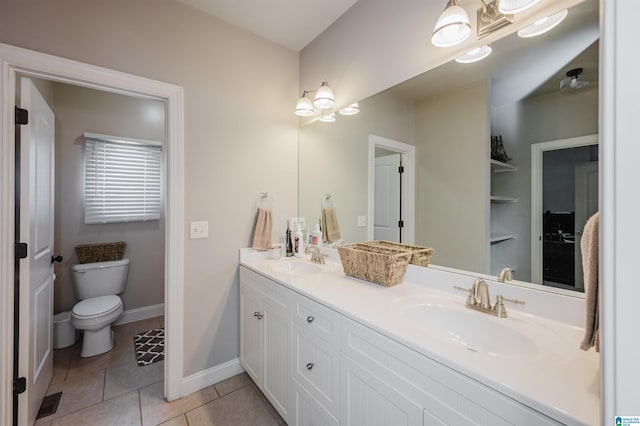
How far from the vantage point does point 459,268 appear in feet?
Answer: 4.29

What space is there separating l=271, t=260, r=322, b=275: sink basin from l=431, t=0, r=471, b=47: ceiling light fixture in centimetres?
142

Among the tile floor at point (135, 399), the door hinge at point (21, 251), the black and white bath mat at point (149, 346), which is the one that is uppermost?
the door hinge at point (21, 251)

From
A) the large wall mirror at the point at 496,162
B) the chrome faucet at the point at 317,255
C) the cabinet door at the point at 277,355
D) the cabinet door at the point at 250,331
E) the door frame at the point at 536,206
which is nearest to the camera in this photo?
the large wall mirror at the point at 496,162

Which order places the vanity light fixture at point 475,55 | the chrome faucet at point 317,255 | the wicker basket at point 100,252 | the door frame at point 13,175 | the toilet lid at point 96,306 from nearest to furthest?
the vanity light fixture at point 475,55
the door frame at point 13,175
the chrome faucet at point 317,255
the toilet lid at point 96,306
the wicker basket at point 100,252

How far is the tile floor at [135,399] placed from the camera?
5.25 ft

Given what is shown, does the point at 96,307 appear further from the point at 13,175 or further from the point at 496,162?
the point at 496,162

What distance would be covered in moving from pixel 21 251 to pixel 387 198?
2.01 m

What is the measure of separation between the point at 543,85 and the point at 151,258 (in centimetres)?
350

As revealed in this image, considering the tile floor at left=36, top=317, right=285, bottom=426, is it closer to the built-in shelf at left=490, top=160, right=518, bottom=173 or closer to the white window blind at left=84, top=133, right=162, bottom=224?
the white window blind at left=84, top=133, right=162, bottom=224

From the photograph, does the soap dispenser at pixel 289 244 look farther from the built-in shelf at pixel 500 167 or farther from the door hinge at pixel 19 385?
the door hinge at pixel 19 385

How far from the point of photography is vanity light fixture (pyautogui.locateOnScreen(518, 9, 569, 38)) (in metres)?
0.99

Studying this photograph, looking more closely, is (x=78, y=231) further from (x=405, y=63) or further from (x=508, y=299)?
(x=508, y=299)

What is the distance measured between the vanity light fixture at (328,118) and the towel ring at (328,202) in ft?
1.88

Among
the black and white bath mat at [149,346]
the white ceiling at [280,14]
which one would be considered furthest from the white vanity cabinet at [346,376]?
the white ceiling at [280,14]
